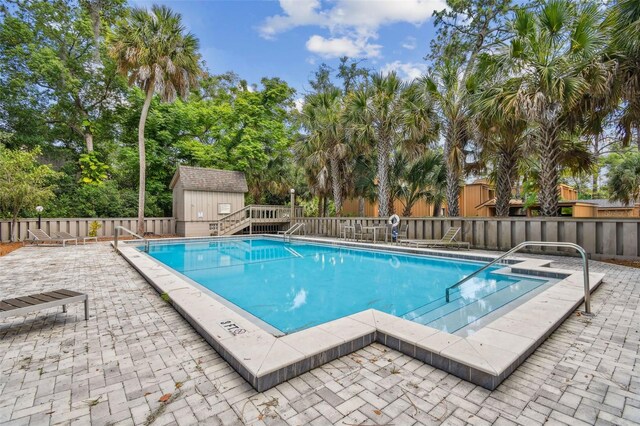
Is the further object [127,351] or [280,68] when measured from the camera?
[280,68]

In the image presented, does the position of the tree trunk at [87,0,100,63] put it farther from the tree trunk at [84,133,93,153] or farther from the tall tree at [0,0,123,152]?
the tree trunk at [84,133,93,153]

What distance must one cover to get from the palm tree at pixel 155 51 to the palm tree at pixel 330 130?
6517 mm

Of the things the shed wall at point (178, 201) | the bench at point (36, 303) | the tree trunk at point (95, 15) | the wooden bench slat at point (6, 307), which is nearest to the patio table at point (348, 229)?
the shed wall at point (178, 201)

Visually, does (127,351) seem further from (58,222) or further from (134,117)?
(134,117)

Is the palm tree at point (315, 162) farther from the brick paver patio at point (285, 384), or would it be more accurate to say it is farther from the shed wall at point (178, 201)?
the brick paver patio at point (285, 384)

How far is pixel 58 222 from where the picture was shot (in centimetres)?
1442

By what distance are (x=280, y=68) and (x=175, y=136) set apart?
9.38 metres

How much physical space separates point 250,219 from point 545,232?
13.7 m

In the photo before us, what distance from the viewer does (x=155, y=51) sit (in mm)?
14492

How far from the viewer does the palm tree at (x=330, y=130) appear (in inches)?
627

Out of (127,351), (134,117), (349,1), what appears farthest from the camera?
(134,117)

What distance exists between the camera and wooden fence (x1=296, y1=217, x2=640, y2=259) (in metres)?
8.17

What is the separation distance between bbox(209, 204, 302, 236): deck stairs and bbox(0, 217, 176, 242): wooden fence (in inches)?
117

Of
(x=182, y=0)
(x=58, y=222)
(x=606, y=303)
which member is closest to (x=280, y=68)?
(x=182, y=0)
